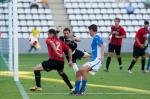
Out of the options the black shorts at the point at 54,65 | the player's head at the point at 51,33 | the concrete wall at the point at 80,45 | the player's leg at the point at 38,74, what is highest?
the player's head at the point at 51,33

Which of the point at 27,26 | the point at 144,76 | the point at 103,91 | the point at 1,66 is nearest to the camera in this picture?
the point at 103,91

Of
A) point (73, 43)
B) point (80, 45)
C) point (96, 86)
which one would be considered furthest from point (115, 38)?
point (80, 45)

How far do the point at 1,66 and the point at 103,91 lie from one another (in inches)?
303

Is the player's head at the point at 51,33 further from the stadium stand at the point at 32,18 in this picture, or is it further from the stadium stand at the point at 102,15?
the stadium stand at the point at 102,15

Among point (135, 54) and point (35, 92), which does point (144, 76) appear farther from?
point (35, 92)

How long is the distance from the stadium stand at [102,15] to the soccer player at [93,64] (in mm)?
25343

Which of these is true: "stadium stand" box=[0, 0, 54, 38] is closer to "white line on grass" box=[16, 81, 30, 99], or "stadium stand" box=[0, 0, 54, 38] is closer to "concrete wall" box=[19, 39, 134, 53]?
"concrete wall" box=[19, 39, 134, 53]

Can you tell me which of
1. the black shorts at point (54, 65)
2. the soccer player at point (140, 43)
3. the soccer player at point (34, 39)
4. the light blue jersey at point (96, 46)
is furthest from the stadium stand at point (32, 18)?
the light blue jersey at point (96, 46)

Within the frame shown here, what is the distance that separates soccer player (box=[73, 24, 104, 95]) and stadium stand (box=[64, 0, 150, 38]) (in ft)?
83.1

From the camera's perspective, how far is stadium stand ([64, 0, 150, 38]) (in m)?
41.3

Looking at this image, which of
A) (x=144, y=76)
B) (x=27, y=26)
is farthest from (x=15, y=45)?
(x=27, y=26)

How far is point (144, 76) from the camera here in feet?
70.0

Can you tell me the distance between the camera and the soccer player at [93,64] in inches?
592

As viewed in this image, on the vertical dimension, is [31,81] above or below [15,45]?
below
